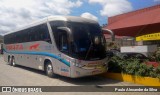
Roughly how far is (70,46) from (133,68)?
3.34m

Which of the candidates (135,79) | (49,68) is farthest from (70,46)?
(135,79)

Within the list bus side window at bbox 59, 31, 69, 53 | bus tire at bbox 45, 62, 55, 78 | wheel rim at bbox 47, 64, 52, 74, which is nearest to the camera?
bus side window at bbox 59, 31, 69, 53

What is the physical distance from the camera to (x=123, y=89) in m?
10.1

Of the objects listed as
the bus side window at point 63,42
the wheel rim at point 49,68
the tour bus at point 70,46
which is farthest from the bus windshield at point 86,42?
the wheel rim at point 49,68

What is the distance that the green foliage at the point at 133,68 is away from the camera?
36.7 ft

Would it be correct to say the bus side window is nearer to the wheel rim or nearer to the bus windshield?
the bus windshield

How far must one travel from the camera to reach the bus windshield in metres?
11.4

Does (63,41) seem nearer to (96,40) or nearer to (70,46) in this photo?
(70,46)

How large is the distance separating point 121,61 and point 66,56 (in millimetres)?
3539

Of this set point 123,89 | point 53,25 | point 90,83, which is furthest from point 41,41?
point 123,89

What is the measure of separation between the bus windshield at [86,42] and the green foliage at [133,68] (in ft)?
4.25

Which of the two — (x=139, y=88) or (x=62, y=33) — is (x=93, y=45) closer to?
(x=62, y=33)

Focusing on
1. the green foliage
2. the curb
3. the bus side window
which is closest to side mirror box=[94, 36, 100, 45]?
the bus side window

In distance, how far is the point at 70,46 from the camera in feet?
37.6
